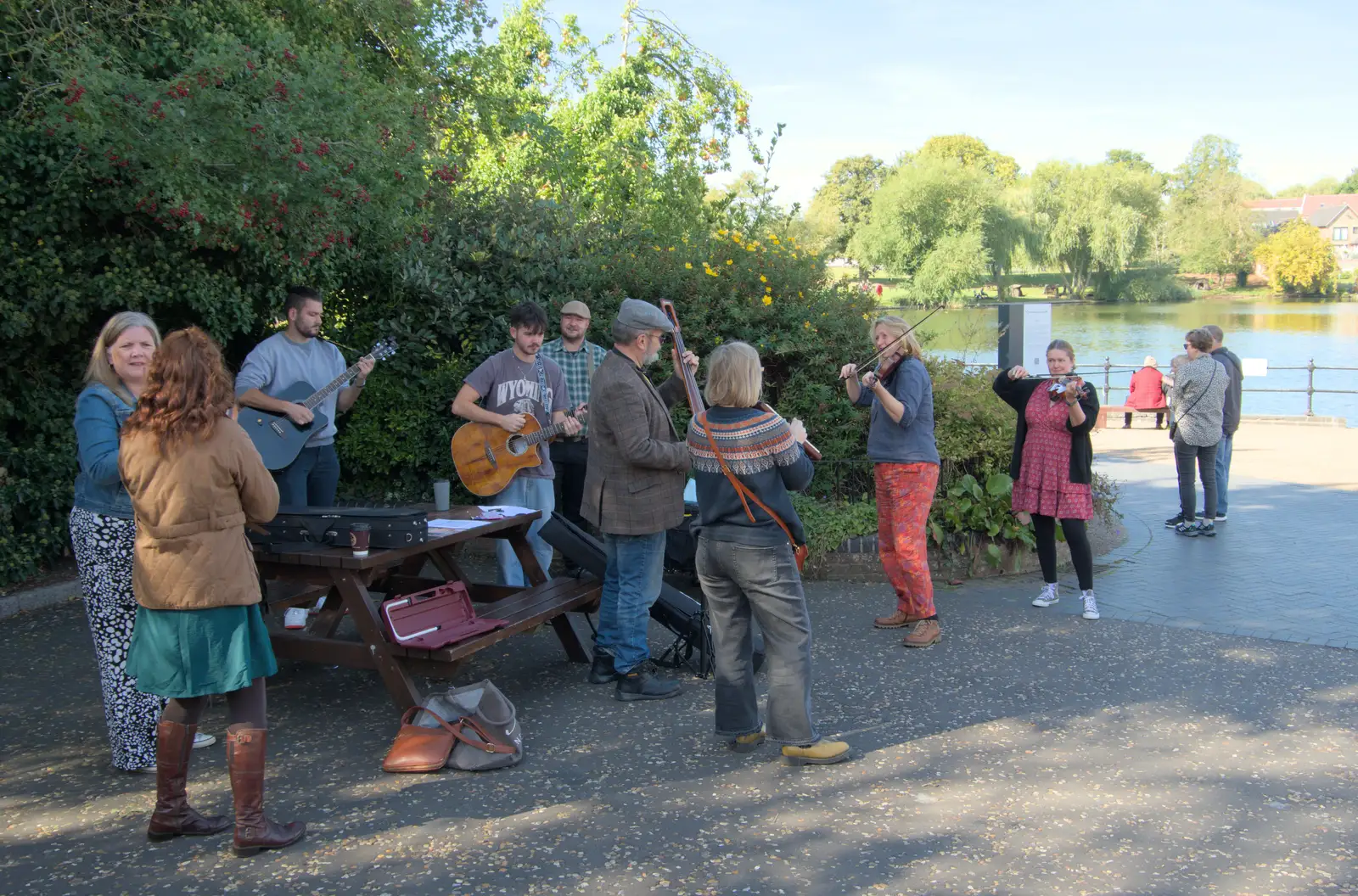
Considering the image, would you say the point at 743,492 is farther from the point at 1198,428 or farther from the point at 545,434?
the point at 1198,428

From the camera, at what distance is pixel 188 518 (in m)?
3.48

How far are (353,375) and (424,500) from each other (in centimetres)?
239

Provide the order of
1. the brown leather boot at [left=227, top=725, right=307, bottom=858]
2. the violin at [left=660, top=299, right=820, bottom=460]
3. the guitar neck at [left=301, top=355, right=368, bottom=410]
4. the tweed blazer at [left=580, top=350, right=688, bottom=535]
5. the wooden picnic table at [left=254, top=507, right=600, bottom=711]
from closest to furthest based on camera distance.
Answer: the brown leather boot at [left=227, top=725, right=307, bottom=858]
the wooden picnic table at [left=254, top=507, right=600, bottom=711]
the violin at [left=660, top=299, right=820, bottom=460]
the tweed blazer at [left=580, top=350, right=688, bottom=535]
the guitar neck at [left=301, top=355, right=368, bottom=410]

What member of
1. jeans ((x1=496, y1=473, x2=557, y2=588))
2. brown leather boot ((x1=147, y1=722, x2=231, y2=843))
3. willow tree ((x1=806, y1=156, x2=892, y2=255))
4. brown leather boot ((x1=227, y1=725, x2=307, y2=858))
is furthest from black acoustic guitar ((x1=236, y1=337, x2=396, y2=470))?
willow tree ((x1=806, y1=156, x2=892, y2=255))

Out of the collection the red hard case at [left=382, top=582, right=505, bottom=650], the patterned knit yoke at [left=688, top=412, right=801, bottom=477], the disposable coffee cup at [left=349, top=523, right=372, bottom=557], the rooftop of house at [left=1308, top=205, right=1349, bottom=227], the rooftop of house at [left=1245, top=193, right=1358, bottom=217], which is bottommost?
the red hard case at [left=382, top=582, right=505, bottom=650]

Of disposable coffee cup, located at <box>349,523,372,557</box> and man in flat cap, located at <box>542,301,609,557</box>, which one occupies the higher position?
man in flat cap, located at <box>542,301,609,557</box>

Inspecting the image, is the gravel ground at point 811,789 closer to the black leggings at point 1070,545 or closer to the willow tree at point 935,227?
the black leggings at point 1070,545

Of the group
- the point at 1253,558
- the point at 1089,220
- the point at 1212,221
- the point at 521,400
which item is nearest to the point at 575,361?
the point at 521,400

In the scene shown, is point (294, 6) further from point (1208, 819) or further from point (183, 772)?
point (1208, 819)

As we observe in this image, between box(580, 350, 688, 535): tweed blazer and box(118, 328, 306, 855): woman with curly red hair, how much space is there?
5.60 feet

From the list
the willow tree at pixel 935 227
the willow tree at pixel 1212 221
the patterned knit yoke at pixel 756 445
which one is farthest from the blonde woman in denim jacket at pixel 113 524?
the willow tree at pixel 1212 221

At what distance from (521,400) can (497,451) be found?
1.08ft

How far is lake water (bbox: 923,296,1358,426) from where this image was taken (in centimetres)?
2945

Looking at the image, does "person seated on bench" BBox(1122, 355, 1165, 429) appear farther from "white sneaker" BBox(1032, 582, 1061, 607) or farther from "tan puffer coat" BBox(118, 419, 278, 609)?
"tan puffer coat" BBox(118, 419, 278, 609)
